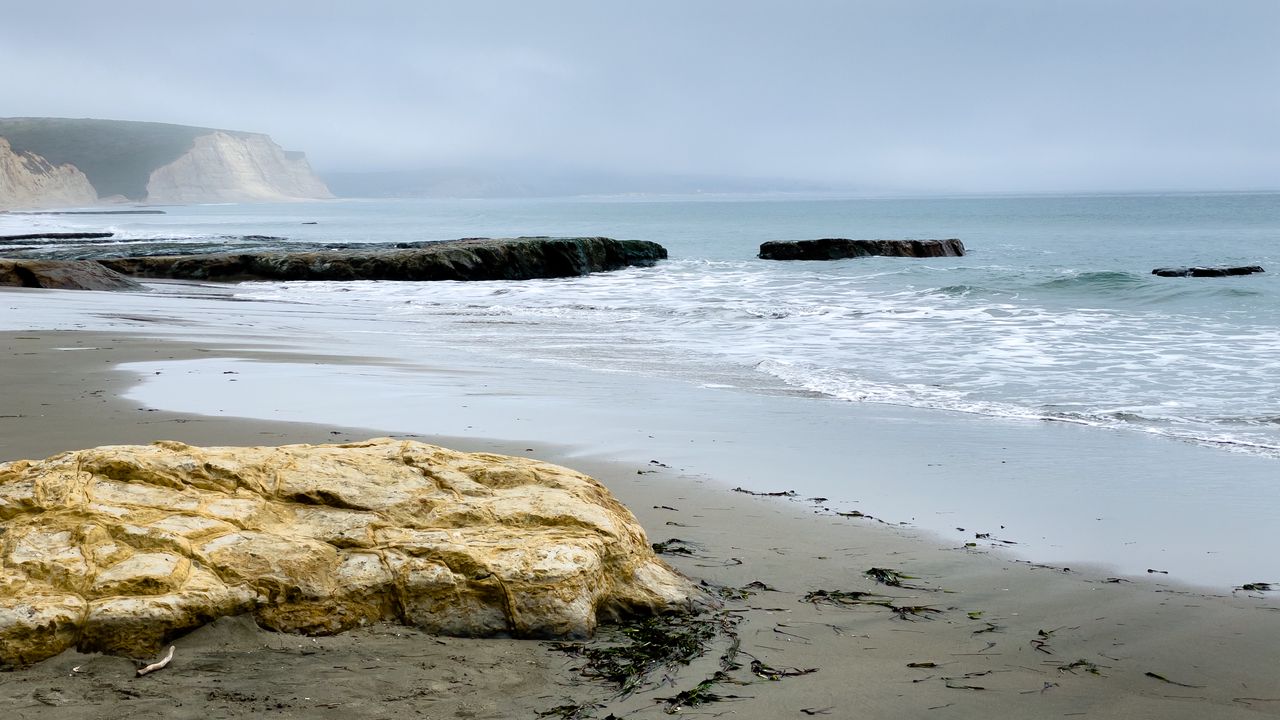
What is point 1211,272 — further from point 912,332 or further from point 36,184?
point 36,184

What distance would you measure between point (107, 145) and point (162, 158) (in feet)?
44.7

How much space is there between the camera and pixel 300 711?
268 centimetres

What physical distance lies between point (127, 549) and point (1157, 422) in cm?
641

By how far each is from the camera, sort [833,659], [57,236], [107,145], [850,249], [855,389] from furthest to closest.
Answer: [107,145] → [57,236] → [850,249] → [855,389] → [833,659]

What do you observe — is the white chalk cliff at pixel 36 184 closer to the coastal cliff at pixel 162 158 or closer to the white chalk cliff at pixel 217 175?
the coastal cliff at pixel 162 158

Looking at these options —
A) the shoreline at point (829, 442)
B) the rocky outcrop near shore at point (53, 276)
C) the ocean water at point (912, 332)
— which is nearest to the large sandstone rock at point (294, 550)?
the shoreline at point (829, 442)

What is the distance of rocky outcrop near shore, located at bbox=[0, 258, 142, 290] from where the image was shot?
17875 millimetres

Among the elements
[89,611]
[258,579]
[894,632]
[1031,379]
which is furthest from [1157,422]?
[89,611]

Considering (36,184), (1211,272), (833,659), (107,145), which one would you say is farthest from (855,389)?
(107,145)

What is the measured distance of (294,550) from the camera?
3.22 m

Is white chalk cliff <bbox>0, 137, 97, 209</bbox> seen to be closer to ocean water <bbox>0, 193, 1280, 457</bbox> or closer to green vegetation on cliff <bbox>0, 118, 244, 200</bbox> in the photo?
green vegetation on cliff <bbox>0, 118, 244, 200</bbox>

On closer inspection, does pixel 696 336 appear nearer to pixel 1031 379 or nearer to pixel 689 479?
pixel 1031 379

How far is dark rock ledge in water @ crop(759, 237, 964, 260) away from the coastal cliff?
14258 cm

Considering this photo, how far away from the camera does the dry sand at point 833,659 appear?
2756 millimetres
